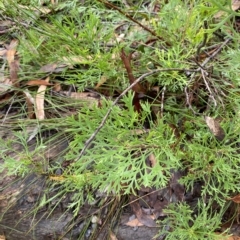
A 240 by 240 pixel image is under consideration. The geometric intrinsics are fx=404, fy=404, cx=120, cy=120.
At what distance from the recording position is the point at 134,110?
64.6 inches

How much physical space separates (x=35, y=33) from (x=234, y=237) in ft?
4.09

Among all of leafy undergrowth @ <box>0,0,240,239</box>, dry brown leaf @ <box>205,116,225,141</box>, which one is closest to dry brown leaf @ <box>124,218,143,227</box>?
leafy undergrowth @ <box>0,0,240,239</box>

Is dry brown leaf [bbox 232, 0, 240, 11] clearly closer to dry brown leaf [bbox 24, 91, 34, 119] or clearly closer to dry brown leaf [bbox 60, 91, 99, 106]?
dry brown leaf [bbox 60, 91, 99, 106]

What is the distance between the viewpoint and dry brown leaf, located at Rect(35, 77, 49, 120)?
1848 mm

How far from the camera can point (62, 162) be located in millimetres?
1769

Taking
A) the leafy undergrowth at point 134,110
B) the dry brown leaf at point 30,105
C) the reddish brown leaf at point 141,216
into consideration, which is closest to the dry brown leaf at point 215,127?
the leafy undergrowth at point 134,110

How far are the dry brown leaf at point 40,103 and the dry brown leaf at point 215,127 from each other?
2.54 ft

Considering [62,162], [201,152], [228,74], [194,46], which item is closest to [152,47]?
[194,46]

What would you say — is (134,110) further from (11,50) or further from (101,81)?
(11,50)

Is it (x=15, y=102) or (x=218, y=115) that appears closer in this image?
(x=218, y=115)

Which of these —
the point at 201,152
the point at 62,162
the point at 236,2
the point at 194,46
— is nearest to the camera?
the point at 201,152

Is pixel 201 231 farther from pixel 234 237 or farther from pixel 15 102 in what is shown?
pixel 15 102

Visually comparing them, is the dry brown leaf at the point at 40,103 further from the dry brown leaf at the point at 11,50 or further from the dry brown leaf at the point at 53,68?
the dry brown leaf at the point at 11,50

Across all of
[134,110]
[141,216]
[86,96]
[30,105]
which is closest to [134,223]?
[141,216]
